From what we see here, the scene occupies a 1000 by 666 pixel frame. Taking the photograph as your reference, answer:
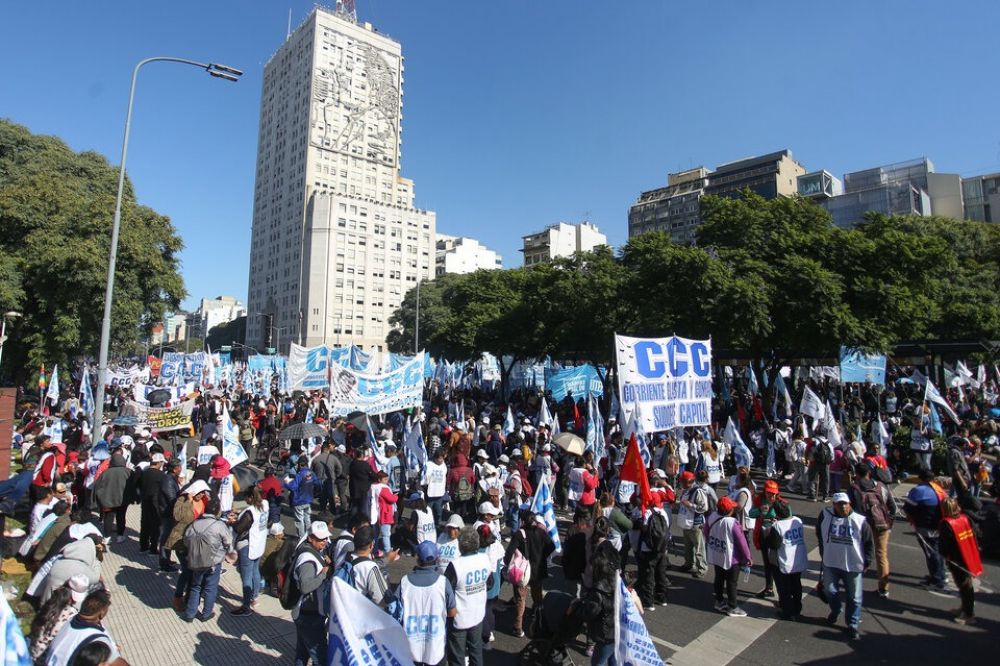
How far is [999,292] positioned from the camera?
106ft

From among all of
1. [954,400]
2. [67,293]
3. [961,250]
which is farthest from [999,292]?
[67,293]

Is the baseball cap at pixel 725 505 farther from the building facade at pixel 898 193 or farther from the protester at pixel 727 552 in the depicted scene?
the building facade at pixel 898 193

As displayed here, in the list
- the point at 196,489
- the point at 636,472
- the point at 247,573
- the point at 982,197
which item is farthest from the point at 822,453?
the point at 982,197

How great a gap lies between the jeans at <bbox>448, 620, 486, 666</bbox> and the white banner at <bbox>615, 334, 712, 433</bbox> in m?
4.02

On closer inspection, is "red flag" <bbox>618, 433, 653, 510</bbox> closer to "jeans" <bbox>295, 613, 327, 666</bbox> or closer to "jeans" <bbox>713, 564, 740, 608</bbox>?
"jeans" <bbox>713, 564, 740, 608</bbox>

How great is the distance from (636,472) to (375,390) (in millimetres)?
8956

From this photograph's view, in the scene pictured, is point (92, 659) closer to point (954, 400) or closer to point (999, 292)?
point (954, 400)

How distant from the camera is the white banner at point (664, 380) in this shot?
29.0ft

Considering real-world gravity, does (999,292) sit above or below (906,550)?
above

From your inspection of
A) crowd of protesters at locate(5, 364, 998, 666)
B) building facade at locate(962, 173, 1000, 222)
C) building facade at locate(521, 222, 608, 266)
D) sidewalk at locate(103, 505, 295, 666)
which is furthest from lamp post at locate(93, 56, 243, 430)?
building facade at locate(521, 222, 608, 266)

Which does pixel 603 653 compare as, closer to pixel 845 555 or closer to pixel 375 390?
pixel 845 555

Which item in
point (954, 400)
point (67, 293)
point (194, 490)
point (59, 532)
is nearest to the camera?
point (59, 532)

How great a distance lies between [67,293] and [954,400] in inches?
1437

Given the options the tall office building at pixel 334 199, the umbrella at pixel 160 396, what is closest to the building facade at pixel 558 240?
the tall office building at pixel 334 199
